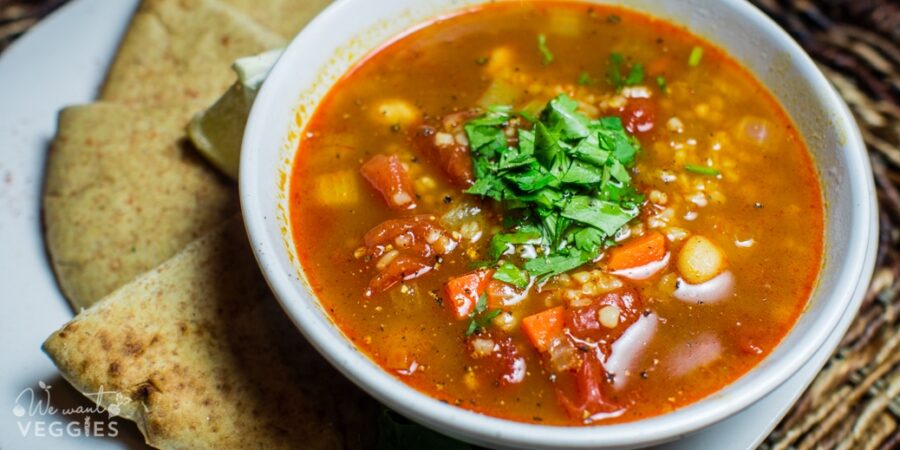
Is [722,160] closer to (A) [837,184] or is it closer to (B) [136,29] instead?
(A) [837,184]

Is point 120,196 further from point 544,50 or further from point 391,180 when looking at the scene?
point 544,50

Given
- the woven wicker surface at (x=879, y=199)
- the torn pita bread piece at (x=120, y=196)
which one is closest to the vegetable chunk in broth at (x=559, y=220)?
the torn pita bread piece at (x=120, y=196)

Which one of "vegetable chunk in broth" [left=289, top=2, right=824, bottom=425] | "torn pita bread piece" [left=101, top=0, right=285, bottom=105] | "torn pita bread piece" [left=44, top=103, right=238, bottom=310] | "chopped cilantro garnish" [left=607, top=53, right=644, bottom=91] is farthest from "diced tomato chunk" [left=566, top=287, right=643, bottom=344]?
"torn pita bread piece" [left=101, top=0, right=285, bottom=105]

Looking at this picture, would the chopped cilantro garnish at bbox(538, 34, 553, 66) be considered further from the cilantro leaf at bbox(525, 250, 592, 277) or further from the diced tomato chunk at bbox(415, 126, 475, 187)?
the cilantro leaf at bbox(525, 250, 592, 277)

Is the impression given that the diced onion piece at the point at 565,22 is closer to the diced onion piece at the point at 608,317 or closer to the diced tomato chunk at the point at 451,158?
the diced tomato chunk at the point at 451,158

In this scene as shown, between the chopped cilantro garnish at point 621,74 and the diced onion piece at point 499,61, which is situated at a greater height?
the diced onion piece at point 499,61

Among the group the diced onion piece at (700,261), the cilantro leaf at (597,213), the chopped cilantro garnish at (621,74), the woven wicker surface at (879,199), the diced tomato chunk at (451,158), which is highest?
the chopped cilantro garnish at (621,74)
